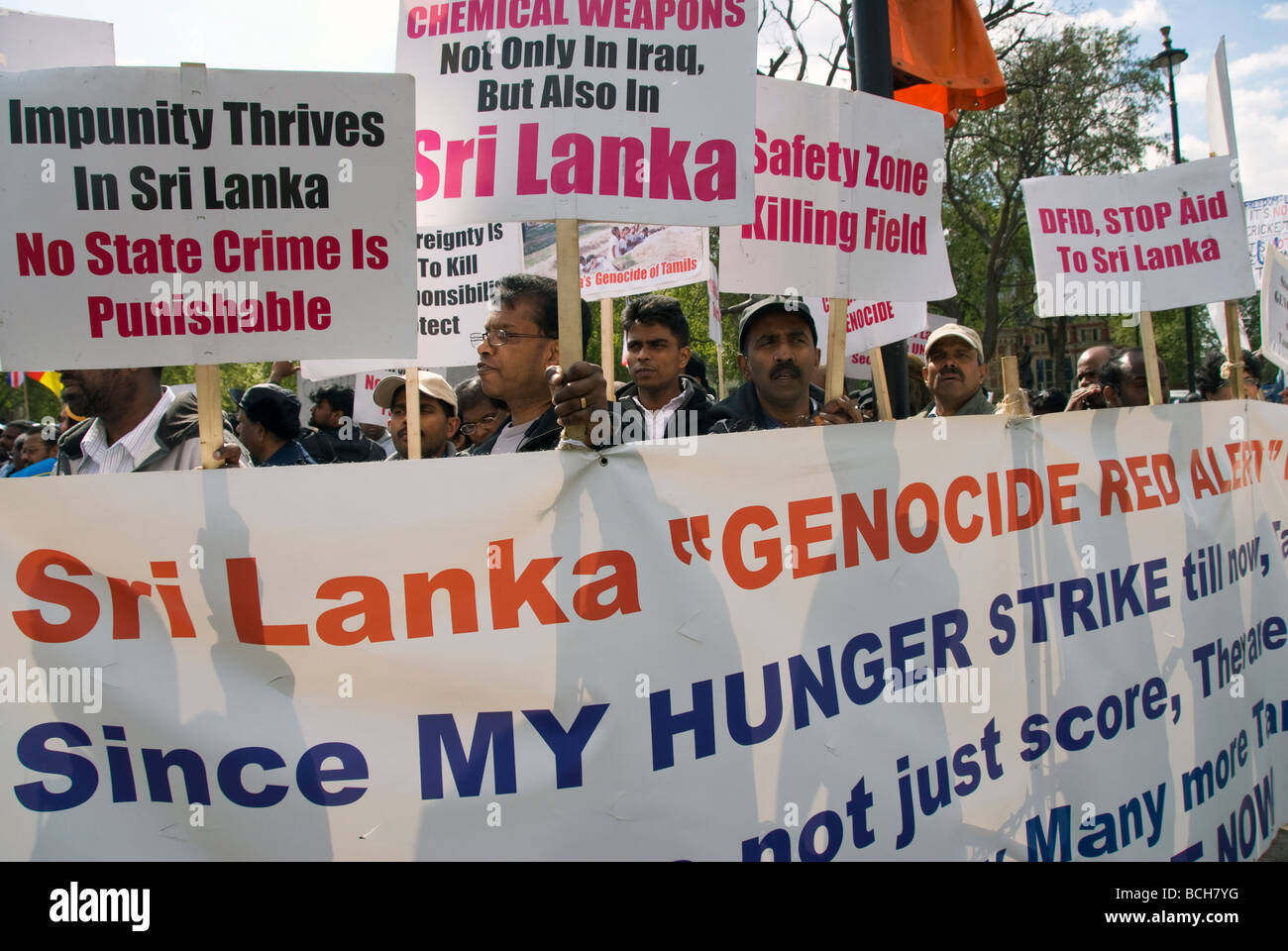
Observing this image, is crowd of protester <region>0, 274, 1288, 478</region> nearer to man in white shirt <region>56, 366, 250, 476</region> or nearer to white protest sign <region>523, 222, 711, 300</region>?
man in white shirt <region>56, 366, 250, 476</region>

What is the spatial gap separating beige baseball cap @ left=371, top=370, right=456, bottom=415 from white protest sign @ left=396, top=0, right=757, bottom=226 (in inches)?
89.9

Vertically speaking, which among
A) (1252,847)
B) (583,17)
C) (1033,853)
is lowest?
(1252,847)

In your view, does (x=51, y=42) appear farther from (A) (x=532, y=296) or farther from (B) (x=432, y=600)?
(B) (x=432, y=600)

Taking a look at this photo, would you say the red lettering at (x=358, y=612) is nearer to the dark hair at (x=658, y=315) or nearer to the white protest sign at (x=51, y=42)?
the white protest sign at (x=51, y=42)

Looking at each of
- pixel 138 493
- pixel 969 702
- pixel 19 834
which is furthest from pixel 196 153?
pixel 969 702

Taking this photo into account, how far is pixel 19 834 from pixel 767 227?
7.58ft

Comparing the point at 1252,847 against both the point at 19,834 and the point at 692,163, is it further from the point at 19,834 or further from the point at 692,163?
the point at 19,834

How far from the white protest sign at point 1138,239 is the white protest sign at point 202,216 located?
→ 8.80 ft

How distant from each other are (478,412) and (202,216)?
2646 mm

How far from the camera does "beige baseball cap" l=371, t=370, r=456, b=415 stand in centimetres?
490

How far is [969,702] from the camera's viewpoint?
2686 mm

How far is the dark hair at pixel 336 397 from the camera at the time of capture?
23.1 feet

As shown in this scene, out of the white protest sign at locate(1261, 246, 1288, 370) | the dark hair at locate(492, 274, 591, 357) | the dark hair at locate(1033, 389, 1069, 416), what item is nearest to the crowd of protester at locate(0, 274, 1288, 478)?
the dark hair at locate(492, 274, 591, 357)

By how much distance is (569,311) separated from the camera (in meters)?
2.20
